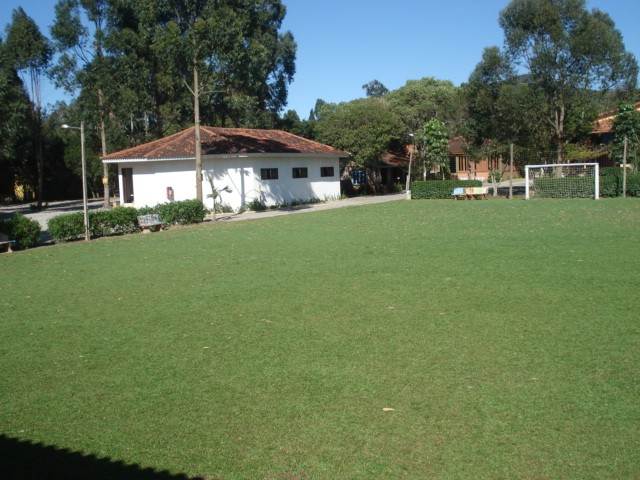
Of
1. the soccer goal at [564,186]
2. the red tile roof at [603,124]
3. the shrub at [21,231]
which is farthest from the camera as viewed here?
the red tile roof at [603,124]

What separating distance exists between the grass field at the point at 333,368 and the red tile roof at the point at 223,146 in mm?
20323

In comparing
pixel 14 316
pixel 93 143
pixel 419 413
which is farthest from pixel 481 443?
pixel 93 143

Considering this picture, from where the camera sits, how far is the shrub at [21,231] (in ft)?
66.3

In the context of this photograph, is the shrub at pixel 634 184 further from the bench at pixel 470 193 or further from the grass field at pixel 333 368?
the grass field at pixel 333 368

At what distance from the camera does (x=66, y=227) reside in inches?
862

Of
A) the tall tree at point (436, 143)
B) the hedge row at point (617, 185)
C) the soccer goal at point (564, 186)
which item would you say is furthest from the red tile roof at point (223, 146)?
the hedge row at point (617, 185)

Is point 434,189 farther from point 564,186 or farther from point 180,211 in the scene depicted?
point 180,211

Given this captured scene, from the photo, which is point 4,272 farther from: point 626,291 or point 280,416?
point 626,291

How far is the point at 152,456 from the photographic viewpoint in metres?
4.84

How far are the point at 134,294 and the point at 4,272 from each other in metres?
5.62

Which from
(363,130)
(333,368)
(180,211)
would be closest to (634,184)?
(363,130)

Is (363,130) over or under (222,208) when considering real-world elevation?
over

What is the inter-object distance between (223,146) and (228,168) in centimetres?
135

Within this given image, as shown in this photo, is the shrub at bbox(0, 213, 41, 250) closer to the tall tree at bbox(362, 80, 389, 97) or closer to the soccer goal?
the soccer goal
